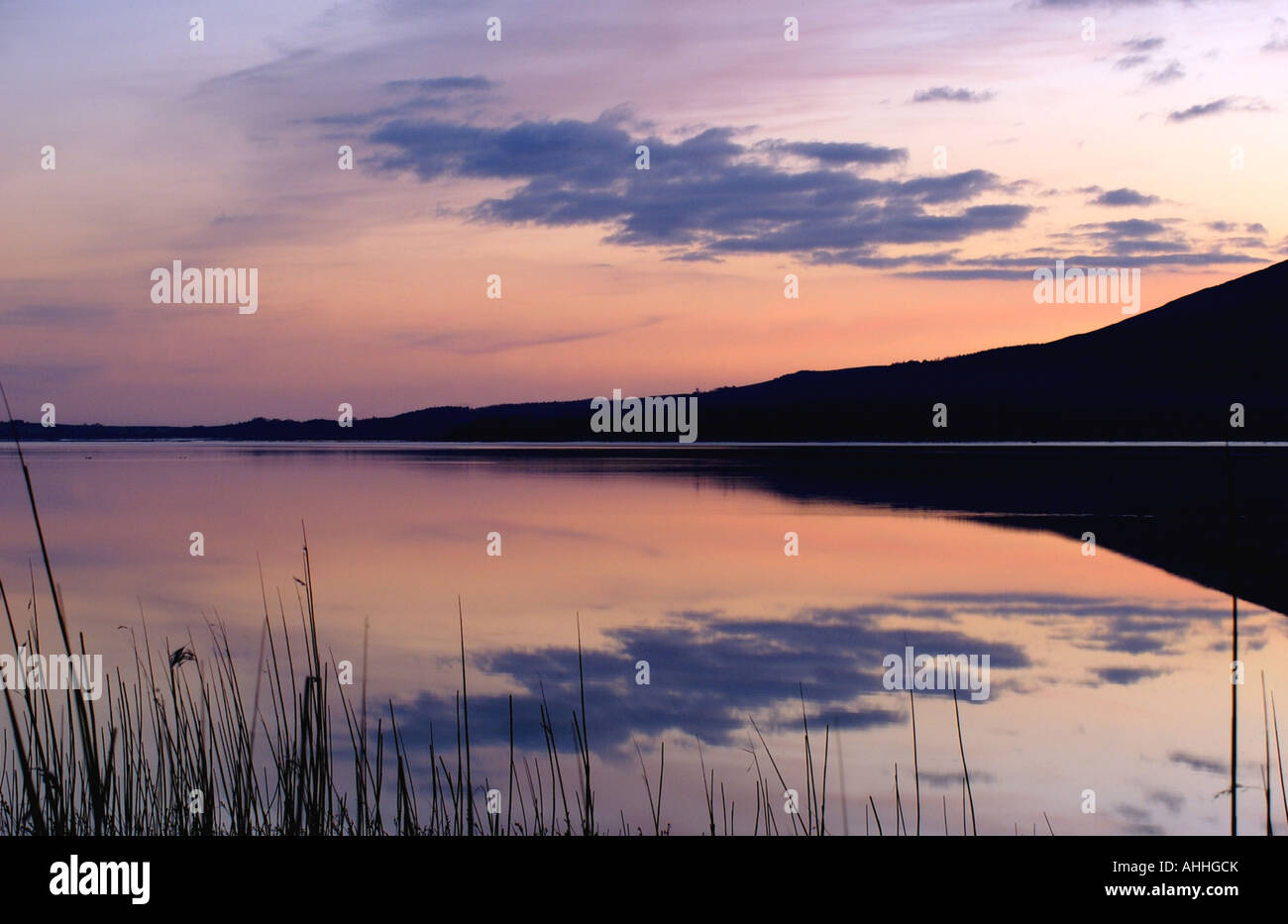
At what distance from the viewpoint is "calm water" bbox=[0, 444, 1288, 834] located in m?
5.91

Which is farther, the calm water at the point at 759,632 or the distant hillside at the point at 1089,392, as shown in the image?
the distant hillside at the point at 1089,392

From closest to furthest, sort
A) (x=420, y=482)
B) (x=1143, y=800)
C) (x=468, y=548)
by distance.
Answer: (x=1143, y=800), (x=468, y=548), (x=420, y=482)

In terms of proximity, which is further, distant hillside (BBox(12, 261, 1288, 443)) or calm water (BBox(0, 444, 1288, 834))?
distant hillside (BBox(12, 261, 1288, 443))

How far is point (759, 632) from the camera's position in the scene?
30.7 ft

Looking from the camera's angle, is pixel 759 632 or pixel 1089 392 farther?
pixel 1089 392

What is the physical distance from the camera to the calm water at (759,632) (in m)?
5.91

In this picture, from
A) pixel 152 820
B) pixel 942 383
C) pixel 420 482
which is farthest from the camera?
pixel 942 383
